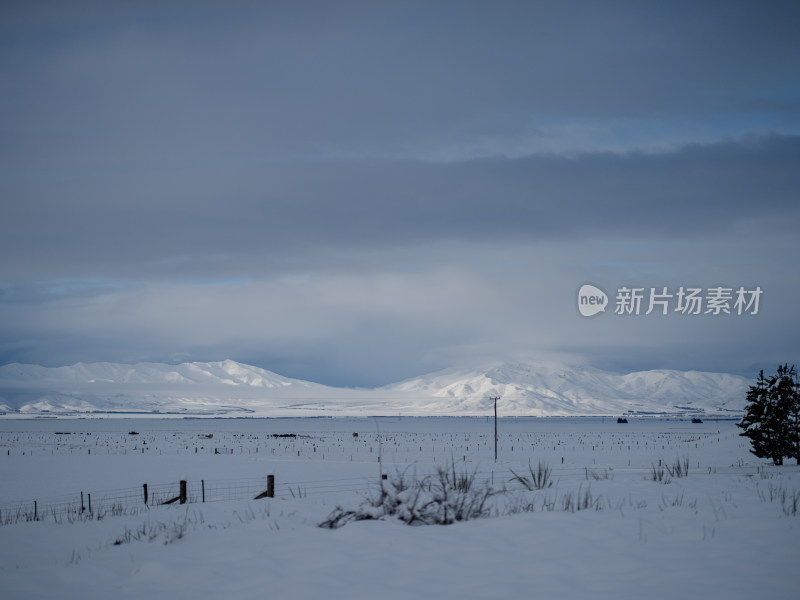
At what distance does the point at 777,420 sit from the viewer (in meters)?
36.3

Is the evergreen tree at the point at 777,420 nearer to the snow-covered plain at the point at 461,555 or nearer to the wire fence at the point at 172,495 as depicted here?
the wire fence at the point at 172,495

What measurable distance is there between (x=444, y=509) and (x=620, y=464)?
35.7 meters

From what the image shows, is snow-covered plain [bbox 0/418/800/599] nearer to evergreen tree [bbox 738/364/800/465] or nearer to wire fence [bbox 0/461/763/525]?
wire fence [bbox 0/461/763/525]

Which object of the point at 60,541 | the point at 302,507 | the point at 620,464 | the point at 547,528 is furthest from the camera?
the point at 620,464

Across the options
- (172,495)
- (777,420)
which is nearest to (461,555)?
(172,495)

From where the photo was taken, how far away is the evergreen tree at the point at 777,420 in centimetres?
3594

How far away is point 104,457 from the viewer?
53875 millimetres

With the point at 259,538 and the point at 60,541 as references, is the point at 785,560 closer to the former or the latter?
the point at 259,538

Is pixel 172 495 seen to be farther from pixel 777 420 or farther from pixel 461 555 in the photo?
pixel 777 420

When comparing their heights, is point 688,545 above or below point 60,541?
above

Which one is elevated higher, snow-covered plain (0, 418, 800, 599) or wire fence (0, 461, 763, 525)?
snow-covered plain (0, 418, 800, 599)

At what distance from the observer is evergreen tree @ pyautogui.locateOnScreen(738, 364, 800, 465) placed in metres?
35.9

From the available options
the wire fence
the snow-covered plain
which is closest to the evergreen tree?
the wire fence

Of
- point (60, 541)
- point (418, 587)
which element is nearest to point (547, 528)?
point (418, 587)
